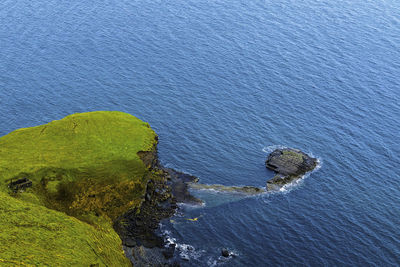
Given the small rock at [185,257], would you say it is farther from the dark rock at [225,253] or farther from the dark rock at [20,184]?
the dark rock at [20,184]

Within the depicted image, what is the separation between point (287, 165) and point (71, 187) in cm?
4007

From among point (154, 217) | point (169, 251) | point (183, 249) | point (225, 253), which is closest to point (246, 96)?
point (154, 217)

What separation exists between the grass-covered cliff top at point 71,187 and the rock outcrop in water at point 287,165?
2282cm

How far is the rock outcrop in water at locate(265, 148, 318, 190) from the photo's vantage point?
7869cm

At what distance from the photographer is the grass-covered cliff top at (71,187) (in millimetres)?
49938

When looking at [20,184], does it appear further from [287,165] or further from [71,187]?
[287,165]

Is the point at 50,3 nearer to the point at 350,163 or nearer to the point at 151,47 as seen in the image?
the point at 151,47

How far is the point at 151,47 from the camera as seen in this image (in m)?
125

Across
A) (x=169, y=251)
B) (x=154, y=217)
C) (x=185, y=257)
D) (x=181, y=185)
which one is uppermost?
(x=181, y=185)

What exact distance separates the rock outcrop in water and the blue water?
189 centimetres

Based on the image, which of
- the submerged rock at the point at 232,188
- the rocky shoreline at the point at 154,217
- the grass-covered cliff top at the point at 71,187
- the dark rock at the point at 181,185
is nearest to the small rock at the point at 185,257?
the rocky shoreline at the point at 154,217

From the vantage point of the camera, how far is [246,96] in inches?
4144

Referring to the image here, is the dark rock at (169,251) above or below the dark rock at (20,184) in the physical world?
below

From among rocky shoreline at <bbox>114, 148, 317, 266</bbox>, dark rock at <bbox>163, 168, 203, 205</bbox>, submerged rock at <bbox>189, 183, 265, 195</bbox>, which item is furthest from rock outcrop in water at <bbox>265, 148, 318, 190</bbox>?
dark rock at <bbox>163, 168, 203, 205</bbox>
